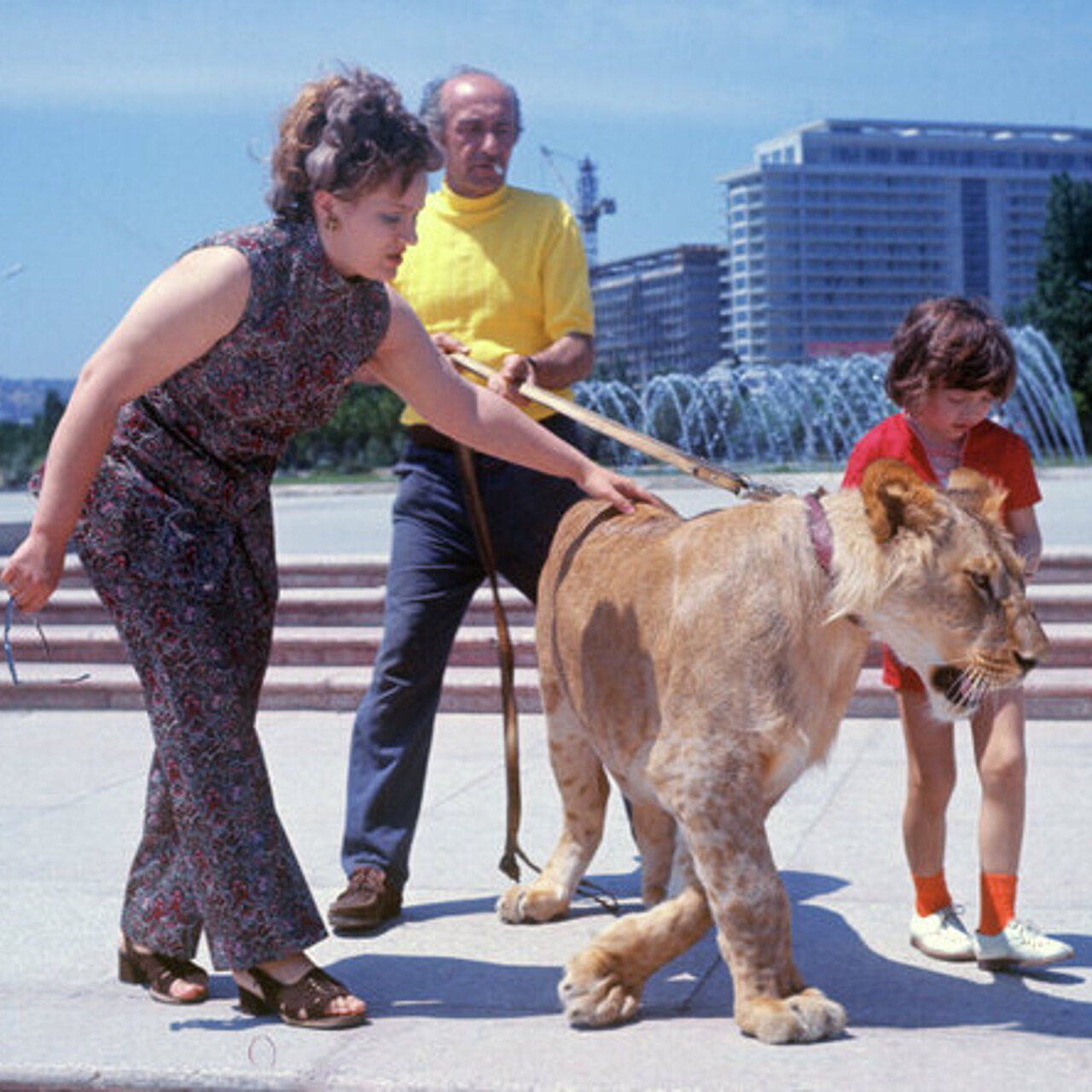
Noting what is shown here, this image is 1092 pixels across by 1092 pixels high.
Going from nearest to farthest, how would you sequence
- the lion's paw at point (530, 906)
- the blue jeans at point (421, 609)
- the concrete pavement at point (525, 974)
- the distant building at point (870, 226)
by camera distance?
the concrete pavement at point (525, 974), the lion's paw at point (530, 906), the blue jeans at point (421, 609), the distant building at point (870, 226)

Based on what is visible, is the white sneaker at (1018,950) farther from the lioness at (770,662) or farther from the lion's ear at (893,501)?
the lion's ear at (893,501)

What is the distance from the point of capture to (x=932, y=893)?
14.6ft

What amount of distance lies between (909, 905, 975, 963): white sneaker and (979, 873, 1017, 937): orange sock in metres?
0.08

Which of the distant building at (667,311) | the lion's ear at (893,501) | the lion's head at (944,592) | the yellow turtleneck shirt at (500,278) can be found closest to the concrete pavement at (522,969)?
the lion's head at (944,592)

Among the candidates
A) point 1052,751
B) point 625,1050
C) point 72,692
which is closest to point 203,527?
point 625,1050

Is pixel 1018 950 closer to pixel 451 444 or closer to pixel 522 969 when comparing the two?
pixel 522 969

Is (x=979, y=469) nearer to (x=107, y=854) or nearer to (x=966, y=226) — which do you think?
(x=107, y=854)

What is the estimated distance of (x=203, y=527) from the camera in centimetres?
398

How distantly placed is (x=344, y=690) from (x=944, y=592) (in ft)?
17.6

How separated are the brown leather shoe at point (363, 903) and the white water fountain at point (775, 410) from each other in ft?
98.5

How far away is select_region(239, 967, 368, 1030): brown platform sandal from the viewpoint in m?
3.89

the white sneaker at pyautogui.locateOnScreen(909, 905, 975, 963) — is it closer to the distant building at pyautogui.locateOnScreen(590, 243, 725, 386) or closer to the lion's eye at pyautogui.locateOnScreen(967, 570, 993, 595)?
the lion's eye at pyautogui.locateOnScreen(967, 570, 993, 595)

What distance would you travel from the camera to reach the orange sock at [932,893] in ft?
14.6

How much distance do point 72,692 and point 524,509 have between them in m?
4.69
